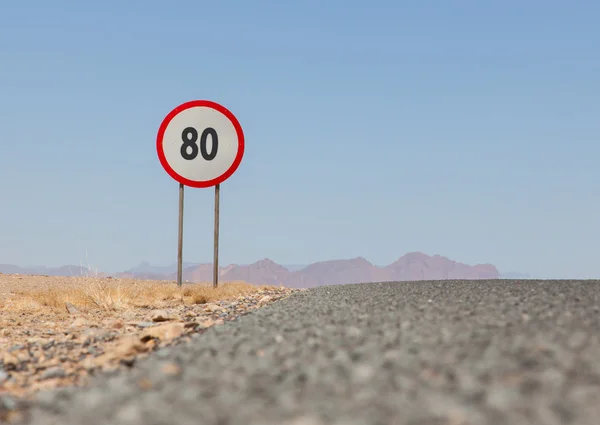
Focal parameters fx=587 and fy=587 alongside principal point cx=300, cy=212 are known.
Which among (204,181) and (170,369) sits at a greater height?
(204,181)

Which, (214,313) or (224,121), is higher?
(224,121)

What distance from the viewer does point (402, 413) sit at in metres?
2.03

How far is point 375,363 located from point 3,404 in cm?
201

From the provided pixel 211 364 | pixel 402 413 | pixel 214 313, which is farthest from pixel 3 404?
pixel 214 313

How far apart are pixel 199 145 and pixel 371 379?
31.0 ft

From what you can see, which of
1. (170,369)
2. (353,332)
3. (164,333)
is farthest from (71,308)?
(170,369)

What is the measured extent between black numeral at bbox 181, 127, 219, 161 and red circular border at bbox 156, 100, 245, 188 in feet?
1.22

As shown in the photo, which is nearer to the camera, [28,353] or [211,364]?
[211,364]

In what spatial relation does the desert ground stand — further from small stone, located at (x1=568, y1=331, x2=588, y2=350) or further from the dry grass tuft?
small stone, located at (x1=568, y1=331, x2=588, y2=350)

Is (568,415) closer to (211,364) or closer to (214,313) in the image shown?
(211,364)

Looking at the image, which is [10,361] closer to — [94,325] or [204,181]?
[94,325]

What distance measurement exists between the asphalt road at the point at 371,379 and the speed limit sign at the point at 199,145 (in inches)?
297

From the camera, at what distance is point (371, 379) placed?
2451 millimetres

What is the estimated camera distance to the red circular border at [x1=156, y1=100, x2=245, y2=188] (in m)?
11.3
